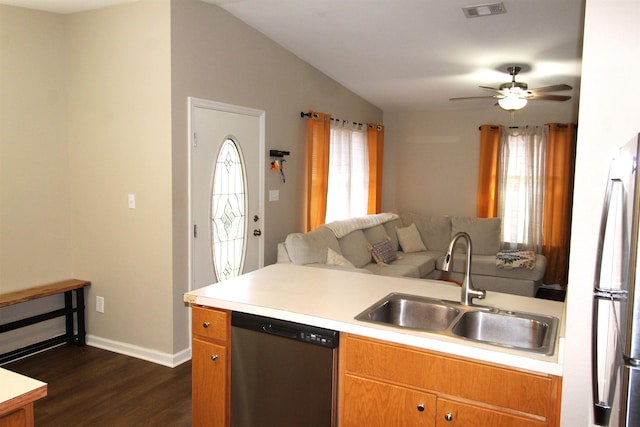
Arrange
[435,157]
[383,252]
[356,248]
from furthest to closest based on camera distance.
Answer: [435,157] → [383,252] → [356,248]

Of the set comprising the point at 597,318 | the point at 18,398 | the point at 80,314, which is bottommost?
the point at 80,314

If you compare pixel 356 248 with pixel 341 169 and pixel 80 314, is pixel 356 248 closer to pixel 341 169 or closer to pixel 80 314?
pixel 341 169

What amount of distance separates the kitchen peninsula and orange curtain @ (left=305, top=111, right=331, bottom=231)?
268 cm

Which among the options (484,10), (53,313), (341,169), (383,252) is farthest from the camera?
(341,169)

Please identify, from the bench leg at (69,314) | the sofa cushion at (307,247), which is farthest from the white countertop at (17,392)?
the sofa cushion at (307,247)

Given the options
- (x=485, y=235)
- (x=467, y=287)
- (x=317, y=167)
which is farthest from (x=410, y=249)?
(x=467, y=287)

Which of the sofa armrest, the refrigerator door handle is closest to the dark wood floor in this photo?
the sofa armrest

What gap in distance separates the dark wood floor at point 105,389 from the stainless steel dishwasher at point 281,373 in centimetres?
84

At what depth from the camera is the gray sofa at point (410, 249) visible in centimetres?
→ 447

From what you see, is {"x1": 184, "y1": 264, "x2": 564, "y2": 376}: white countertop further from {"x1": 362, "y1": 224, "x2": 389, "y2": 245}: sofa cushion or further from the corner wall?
{"x1": 362, "y1": 224, "x2": 389, "y2": 245}: sofa cushion

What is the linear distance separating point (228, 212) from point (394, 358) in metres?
2.59

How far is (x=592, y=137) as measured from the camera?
153cm

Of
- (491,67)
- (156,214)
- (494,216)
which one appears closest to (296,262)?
(156,214)

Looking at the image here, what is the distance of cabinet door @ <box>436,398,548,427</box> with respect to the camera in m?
1.67
